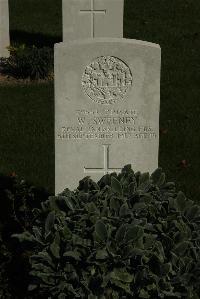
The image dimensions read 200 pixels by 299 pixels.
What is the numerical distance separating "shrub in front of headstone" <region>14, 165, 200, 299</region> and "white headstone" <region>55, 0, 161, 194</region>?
30.0 inches

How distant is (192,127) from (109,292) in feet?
14.6

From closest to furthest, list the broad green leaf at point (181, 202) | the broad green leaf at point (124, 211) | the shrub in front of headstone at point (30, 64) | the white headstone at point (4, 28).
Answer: the broad green leaf at point (124, 211) < the broad green leaf at point (181, 202) < the shrub in front of headstone at point (30, 64) < the white headstone at point (4, 28)

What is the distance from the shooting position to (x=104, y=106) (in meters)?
5.62

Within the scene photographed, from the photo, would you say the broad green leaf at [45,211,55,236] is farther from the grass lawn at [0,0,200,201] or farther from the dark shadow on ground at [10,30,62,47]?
the dark shadow on ground at [10,30,62,47]

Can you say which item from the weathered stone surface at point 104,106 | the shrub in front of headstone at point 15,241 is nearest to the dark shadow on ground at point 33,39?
the shrub in front of headstone at point 15,241

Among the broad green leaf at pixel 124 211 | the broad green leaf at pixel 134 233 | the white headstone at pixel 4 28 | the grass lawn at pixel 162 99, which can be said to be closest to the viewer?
the broad green leaf at pixel 134 233

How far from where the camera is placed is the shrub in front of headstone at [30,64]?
10633 mm

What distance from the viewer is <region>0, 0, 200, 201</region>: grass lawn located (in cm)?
761

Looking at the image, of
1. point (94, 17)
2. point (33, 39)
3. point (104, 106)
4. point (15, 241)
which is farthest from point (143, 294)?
point (33, 39)

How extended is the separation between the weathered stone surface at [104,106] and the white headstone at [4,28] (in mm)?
5938

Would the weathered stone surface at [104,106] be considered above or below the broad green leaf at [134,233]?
above

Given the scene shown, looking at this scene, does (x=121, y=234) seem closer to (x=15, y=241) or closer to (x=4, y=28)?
(x=15, y=241)

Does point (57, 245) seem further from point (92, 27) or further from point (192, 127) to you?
point (92, 27)

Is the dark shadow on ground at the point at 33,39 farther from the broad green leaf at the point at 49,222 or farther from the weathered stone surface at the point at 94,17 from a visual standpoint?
the broad green leaf at the point at 49,222
